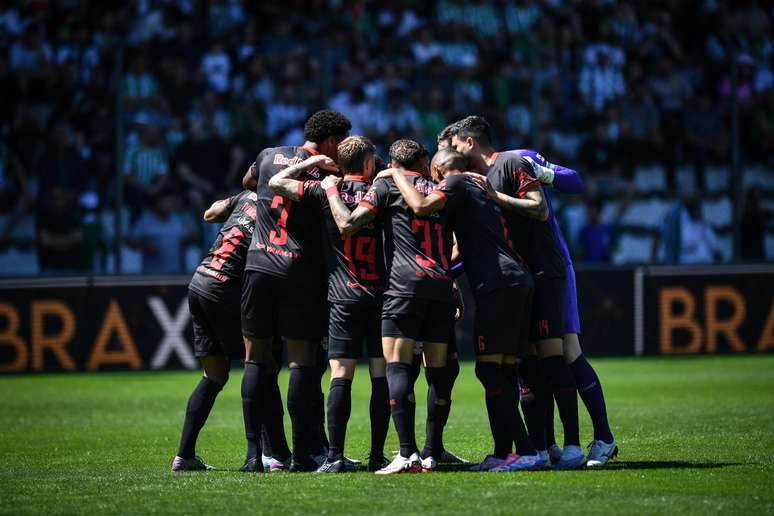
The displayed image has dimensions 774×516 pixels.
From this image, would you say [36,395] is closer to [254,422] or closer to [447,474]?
[254,422]

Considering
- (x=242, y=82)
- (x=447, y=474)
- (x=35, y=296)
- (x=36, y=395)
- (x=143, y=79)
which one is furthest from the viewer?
(x=242, y=82)

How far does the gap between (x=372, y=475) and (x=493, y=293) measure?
Answer: 1.43 meters

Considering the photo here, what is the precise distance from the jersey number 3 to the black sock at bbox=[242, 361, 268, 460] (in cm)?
88

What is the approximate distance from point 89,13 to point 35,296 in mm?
4920

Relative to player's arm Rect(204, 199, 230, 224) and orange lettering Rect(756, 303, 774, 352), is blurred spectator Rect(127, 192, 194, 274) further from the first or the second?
orange lettering Rect(756, 303, 774, 352)

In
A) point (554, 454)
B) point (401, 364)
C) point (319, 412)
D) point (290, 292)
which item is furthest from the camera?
point (319, 412)

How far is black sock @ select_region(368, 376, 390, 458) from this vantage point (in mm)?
8109

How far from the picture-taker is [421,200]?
311 inches

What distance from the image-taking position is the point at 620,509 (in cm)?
655

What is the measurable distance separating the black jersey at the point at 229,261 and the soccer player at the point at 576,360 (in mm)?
2076

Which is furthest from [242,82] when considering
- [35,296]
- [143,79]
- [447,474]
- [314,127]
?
[447,474]

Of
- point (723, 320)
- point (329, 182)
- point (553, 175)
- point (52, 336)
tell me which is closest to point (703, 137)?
point (723, 320)

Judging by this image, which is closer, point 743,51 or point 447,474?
point 447,474

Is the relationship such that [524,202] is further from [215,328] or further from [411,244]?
[215,328]
